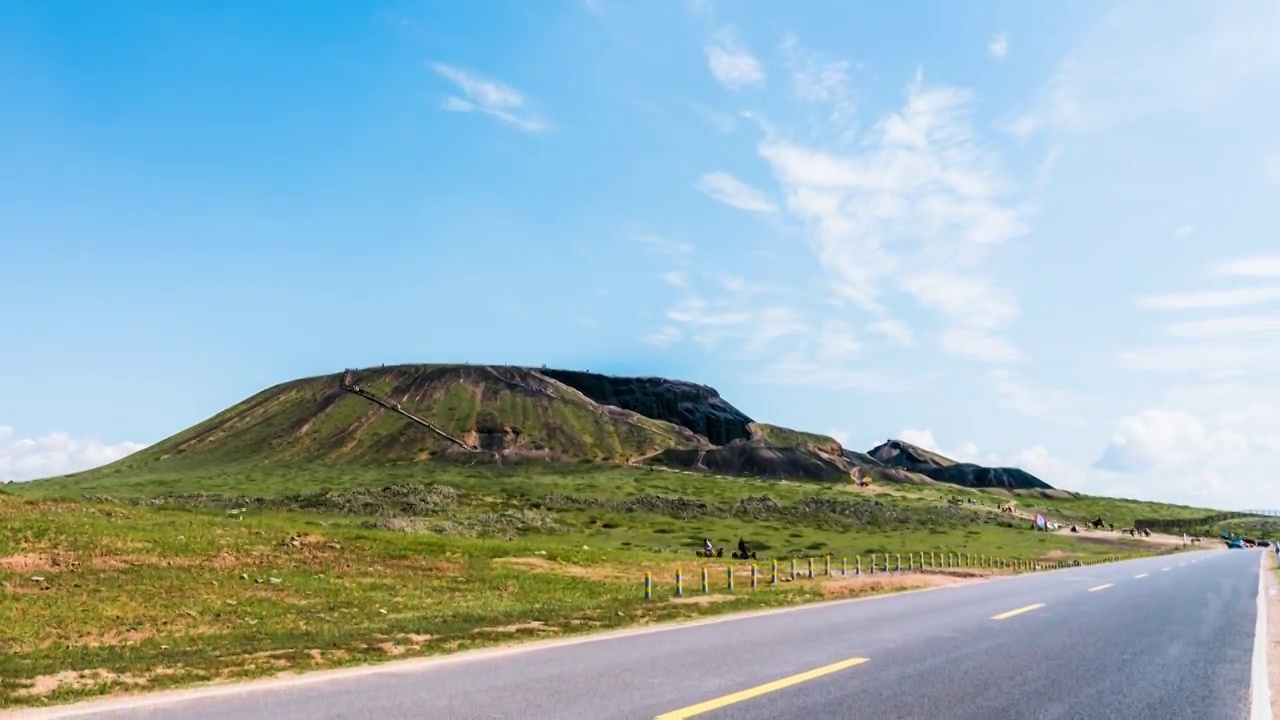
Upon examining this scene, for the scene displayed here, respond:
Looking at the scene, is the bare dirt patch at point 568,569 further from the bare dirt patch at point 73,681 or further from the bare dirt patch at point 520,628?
the bare dirt patch at point 73,681

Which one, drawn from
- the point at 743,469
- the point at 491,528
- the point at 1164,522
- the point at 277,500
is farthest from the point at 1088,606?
the point at 1164,522

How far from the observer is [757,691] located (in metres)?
9.97

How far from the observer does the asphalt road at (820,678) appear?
361 inches

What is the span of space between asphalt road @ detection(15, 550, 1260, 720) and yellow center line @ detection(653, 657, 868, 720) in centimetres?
3

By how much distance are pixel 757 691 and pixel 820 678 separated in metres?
1.25

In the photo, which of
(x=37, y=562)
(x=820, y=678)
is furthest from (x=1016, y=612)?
(x=37, y=562)

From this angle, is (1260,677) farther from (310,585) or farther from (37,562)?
(37,562)

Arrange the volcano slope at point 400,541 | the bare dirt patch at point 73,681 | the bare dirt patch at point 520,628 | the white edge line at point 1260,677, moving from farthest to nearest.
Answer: the bare dirt patch at point 520,628, the volcano slope at point 400,541, the bare dirt patch at point 73,681, the white edge line at point 1260,677

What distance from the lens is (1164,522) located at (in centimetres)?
15750

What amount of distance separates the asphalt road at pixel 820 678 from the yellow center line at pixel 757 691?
3cm

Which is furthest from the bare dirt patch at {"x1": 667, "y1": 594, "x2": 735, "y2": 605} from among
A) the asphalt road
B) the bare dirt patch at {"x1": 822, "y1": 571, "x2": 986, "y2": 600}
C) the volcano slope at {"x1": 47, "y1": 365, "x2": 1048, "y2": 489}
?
the volcano slope at {"x1": 47, "y1": 365, "x2": 1048, "y2": 489}

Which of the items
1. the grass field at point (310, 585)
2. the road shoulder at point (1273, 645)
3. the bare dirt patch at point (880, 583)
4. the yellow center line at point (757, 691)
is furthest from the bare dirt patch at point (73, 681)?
the bare dirt patch at point (880, 583)

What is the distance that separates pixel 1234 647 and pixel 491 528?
59508 mm

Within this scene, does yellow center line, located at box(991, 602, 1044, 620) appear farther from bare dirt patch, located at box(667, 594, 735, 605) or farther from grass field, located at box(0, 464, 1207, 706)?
bare dirt patch, located at box(667, 594, 735, 605)
